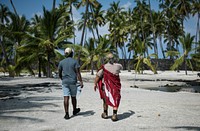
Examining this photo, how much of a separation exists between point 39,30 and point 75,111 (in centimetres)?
2063

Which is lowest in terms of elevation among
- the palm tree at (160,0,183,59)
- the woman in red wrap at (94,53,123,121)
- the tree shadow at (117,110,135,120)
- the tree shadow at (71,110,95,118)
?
the tree shadow at (117,110,135,120)

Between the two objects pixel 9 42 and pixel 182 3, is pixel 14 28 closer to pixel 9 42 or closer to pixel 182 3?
pixel 9 42

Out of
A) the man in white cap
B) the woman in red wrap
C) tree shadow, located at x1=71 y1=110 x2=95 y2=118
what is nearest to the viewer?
the woman in red wrap

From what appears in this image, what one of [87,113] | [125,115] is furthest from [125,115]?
[87,113]

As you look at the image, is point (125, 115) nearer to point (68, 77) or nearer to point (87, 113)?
point (87, 113)

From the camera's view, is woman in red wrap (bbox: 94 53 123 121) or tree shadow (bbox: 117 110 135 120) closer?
woman in red wrap (bbox: 94 53 123 121)

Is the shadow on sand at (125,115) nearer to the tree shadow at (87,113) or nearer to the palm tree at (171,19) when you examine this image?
the tree shadow at (87,113)

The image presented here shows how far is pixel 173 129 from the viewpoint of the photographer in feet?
14.8

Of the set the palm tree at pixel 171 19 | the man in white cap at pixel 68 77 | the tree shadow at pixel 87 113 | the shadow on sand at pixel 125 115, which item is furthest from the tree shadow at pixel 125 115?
the palm tree at pixel 171 19

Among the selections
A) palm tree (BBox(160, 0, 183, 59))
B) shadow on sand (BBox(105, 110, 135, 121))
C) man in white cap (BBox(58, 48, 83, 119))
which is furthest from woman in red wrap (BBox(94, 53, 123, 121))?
palm tree (BBox(160, 0, 183, 59))

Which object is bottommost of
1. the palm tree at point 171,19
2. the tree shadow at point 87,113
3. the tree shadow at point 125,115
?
the tree shadow at point 125,115

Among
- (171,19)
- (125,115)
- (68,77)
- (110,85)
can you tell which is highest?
(171,19)

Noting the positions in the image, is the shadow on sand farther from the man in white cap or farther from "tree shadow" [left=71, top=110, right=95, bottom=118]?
the man in white cap

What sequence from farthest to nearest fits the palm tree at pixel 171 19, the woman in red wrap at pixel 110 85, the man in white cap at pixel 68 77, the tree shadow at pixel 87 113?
the palm tree at pixel 171 19 < the tree shadow at pixel 87 113 < the man in white cap at pixel 68 77 < the woman in red wrap at pixel 110 85
